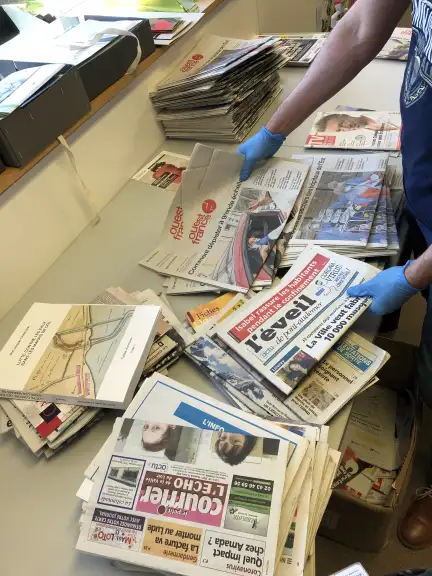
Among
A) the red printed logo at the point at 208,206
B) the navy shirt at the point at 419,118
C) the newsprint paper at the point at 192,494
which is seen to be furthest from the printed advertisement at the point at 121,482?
the navy shirt at the point at 419,118

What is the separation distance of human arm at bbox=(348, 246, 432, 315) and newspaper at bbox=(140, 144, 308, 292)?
0.19 meters

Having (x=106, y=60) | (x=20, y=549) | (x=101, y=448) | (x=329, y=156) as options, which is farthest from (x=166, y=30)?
(x=20, y=549)

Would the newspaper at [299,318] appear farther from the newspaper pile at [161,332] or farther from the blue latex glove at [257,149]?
the blue latex glove at [257,149]

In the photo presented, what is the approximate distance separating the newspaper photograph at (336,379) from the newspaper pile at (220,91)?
2.47 ft

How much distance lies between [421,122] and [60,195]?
785 millimetres

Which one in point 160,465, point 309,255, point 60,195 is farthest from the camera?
point 60,195

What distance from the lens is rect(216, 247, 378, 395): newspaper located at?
78 centimetres

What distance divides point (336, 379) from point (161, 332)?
1.03ft

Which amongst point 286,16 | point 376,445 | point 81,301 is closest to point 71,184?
point 81,301

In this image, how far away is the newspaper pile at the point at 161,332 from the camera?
83 cm

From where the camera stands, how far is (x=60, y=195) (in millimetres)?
1103

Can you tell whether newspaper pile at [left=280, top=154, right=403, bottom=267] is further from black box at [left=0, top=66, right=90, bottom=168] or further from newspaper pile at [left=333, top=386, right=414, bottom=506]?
black box at [left=0, top=66, right=90, bottom=168]

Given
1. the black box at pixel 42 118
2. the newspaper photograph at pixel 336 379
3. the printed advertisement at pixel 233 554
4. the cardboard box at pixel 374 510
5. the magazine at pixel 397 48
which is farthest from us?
the magazine at pixel 397 48

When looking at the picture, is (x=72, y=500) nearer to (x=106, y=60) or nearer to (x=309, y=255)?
(x=309, y=255)
